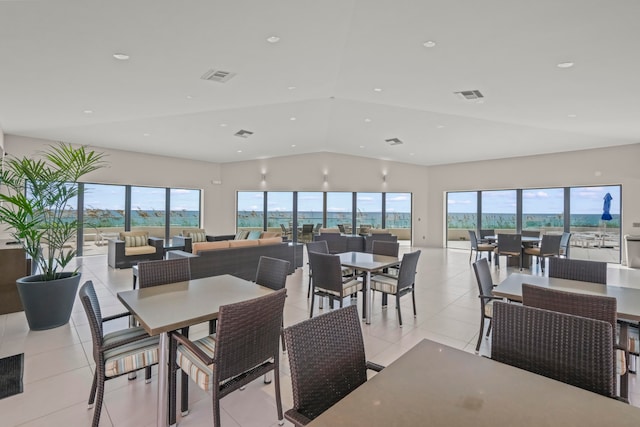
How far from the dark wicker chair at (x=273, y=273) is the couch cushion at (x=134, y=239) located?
232 inches

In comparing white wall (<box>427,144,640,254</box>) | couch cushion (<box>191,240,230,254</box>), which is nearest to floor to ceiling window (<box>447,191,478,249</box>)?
white wall (<box>427,144,640,254</box>)

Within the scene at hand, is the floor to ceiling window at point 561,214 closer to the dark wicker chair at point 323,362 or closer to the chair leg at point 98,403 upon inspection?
the dark wicker chair at point 323,362

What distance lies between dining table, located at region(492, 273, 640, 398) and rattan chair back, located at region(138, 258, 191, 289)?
2.86m

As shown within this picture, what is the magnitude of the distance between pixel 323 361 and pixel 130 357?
1401 mm

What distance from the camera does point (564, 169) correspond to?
8820mm

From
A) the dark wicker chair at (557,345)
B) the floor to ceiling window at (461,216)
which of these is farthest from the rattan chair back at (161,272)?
the floor to ceiling window at (461,216)

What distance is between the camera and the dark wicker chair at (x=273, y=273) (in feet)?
8.91

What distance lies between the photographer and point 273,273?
2.80 m

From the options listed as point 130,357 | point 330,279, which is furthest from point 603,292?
point 130,357

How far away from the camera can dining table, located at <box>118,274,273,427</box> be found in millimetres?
1908

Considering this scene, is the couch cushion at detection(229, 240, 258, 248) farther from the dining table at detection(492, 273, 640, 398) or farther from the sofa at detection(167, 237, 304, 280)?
the dining table at detection(492, 273, 640, 398)

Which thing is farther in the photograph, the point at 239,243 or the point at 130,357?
the point at 239,243

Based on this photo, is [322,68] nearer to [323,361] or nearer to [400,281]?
[400,281]

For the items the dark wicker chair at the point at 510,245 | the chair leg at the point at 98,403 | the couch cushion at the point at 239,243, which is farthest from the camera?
the dark wicker chair at the point at 510,245
